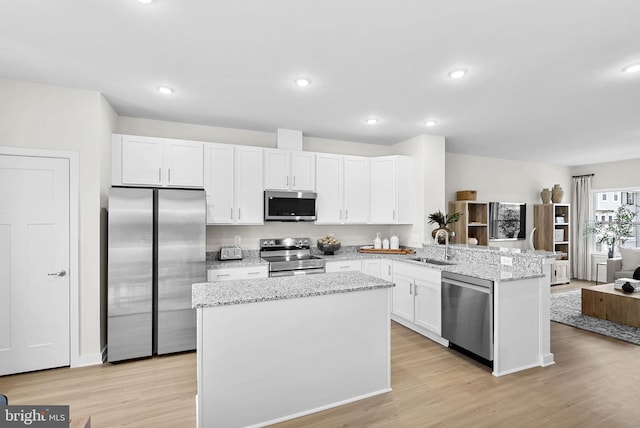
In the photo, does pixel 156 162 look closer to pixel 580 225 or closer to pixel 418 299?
pixel 418 299

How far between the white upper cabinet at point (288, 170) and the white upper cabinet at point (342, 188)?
0.43ft

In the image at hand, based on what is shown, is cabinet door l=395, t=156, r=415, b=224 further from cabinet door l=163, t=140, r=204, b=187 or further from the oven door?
cabinet door l=163, t=140, r=204, b=187

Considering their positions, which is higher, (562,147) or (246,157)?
(562,147)

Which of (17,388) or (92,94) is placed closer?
(17,388)

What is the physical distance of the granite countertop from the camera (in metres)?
2.08

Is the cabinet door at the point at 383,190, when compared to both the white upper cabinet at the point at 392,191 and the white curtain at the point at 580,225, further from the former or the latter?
the white curtain at the point at 580,225

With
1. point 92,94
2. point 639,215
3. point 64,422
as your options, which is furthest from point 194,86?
point 639,215

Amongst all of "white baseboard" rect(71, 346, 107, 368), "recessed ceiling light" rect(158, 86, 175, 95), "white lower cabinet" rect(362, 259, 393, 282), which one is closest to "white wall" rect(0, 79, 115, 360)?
"white baseboard" rect(71, 346, 107, 368)

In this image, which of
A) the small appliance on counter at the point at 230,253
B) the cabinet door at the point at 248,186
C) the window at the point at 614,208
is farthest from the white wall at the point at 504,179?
the small appliance on counter at the point at 230,253

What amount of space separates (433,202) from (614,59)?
2560mm

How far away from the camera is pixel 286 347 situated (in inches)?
87.1

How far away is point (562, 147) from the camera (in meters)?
5.51

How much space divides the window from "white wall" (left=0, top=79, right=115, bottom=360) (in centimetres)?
916

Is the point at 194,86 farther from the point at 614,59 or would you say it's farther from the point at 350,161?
the point at 614,59
